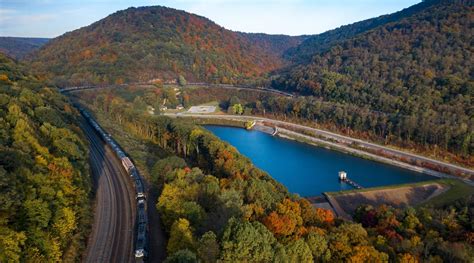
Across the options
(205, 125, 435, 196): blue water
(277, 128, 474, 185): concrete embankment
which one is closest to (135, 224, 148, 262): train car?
(205, 125, 435, 196): blue water

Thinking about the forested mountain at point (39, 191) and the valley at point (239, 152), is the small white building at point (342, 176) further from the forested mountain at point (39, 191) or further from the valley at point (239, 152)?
the forested mountain at point (39, 191)

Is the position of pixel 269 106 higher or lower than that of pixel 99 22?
lower

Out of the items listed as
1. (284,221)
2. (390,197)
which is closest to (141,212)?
(284,221)

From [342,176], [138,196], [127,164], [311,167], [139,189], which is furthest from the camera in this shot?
[311,167]

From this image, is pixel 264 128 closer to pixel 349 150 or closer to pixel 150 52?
pixel 349 150

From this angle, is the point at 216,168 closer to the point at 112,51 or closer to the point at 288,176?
the point at 288,176

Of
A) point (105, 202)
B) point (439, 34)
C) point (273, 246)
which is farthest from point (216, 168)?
point (439, 34)

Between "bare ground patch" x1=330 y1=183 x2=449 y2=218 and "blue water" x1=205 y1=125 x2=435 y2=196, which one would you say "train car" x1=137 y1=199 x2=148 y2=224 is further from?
"blue water" x1=205 y1=125 x2=435 y2=196

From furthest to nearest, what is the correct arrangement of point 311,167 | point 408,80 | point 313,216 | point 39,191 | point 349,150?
1. point 408,80
2. point 349,150
3. point 311,167
4. point 313,216
5. point 39,191
